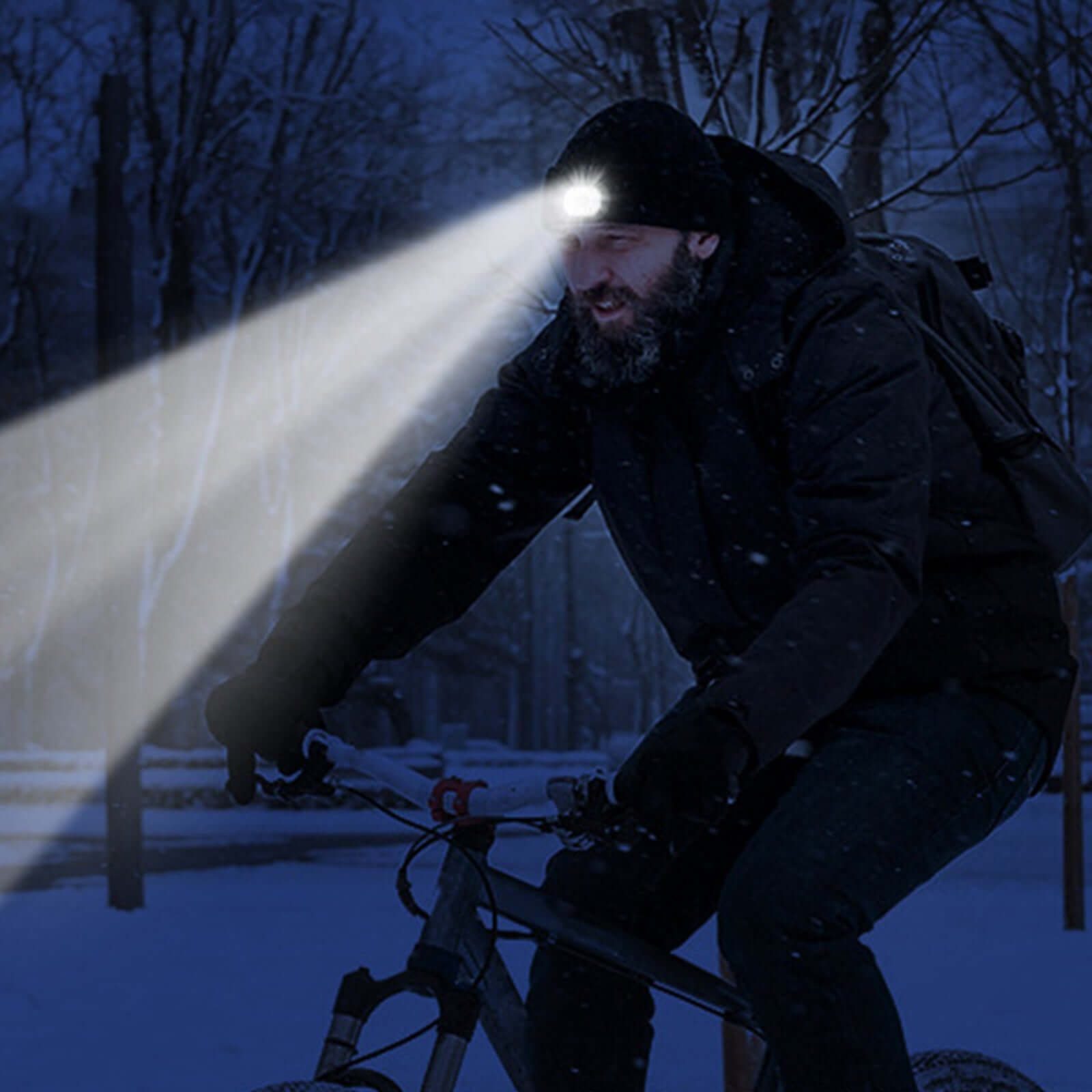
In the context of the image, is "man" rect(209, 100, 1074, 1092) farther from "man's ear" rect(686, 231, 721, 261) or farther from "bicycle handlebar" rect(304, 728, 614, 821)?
"bicycle handlebar" rect(304, 728, 614, 821)

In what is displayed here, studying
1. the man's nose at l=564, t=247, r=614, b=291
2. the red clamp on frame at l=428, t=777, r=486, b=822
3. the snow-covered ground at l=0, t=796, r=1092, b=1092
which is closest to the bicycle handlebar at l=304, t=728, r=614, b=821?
the red clamp on frame at l=428, t=777, r=486, b=822

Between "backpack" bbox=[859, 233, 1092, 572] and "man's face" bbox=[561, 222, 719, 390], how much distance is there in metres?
0.27

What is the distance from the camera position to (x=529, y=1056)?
260cm

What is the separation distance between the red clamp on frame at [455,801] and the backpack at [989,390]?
87cm

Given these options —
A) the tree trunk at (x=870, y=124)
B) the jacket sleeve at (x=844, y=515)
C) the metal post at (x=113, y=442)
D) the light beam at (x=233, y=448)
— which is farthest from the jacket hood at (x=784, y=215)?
the light beam at (x=233, y=448)

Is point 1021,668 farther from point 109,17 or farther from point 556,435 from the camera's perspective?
point 109,17

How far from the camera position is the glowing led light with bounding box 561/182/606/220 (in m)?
2.60

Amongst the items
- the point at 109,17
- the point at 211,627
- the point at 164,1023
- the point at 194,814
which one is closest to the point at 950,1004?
the point at 164,1023

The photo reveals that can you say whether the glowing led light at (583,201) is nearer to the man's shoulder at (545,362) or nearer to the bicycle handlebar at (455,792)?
the man's shoulder at (545,362)

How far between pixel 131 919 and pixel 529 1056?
756 cm

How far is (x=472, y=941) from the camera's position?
2428 millimetres

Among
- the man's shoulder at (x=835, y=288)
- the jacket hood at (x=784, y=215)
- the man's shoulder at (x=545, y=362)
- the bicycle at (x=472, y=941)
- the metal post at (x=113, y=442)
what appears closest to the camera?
the bicycle at (x=472, y=941)

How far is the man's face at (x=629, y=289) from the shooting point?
2619 millimetres

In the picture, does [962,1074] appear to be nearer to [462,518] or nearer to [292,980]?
[462,518]
